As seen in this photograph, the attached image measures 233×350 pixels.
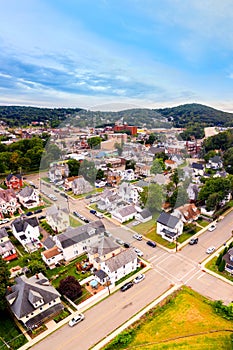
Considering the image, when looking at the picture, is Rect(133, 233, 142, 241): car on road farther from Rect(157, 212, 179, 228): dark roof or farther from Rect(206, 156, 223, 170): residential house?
Rect(206, 156, 223, 170): residential house

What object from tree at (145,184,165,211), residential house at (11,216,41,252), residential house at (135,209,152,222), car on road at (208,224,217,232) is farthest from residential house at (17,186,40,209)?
car on road at (208,224,217,232)

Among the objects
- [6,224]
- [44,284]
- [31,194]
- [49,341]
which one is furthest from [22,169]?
[49,341]

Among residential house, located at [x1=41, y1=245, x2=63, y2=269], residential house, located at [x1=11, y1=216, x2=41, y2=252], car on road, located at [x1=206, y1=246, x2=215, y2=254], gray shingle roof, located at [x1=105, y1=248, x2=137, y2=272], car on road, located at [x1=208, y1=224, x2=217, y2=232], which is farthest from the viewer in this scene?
car on road, located at [x1=208, y1=224, x2=217, y2=232]

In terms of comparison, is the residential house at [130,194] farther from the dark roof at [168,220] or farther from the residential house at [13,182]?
the residential house at [13,182]

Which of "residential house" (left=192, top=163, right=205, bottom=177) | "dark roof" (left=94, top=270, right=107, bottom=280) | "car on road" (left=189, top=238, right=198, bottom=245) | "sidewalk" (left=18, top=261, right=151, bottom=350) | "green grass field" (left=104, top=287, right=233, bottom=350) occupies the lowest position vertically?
"sidewalk" (left=18, top=261, right=151, bottom=350)

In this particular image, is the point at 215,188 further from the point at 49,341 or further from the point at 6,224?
the point at 6,224
